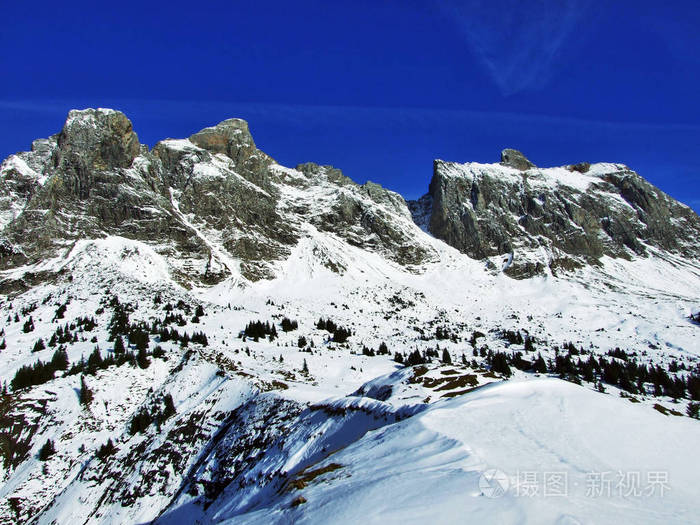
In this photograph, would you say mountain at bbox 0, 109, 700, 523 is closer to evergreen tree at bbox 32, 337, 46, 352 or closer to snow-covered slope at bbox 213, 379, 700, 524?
snow-covered slope at bbox 213, 379, 700, 524

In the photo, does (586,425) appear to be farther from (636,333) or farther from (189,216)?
(189,216)

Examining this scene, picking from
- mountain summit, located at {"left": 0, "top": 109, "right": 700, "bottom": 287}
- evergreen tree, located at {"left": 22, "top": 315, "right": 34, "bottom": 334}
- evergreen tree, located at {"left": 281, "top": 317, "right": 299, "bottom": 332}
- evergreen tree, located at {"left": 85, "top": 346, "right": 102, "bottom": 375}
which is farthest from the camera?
mountain summit, located at {"left": 0, "top": 109, "right": 700, "bottom": 287}

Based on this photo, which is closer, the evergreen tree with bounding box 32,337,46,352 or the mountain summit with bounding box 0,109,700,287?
the evergreen tree with bounding box 32,337,46,352

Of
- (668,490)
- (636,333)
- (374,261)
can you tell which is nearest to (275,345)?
(668,490)

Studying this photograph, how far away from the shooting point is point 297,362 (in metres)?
59.3

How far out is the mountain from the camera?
11609mm

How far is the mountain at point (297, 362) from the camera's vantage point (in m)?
11.6

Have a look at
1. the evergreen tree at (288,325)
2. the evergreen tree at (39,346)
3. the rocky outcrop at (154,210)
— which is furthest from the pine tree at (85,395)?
the rocky outcrop at (154,210)

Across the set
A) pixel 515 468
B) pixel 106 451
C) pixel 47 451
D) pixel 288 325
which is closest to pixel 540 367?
pixel 288 325

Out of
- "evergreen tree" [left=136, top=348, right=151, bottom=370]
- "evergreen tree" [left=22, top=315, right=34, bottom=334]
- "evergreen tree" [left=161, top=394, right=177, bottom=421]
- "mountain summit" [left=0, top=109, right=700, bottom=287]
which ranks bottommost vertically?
"evergreen tree" [left=161, top=394, right=177, bottom=421]

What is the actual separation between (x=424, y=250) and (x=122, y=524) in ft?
571

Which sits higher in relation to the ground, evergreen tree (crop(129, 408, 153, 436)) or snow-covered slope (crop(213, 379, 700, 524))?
snow-covered slope (crop(213, 379, 700, 524))

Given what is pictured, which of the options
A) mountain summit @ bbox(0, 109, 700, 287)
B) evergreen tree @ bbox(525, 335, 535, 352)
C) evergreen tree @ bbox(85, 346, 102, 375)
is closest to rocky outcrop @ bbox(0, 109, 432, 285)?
mountain summit @ bbox(0, 109, 700, 287)

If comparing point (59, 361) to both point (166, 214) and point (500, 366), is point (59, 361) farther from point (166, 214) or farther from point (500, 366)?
point (166, 214)
